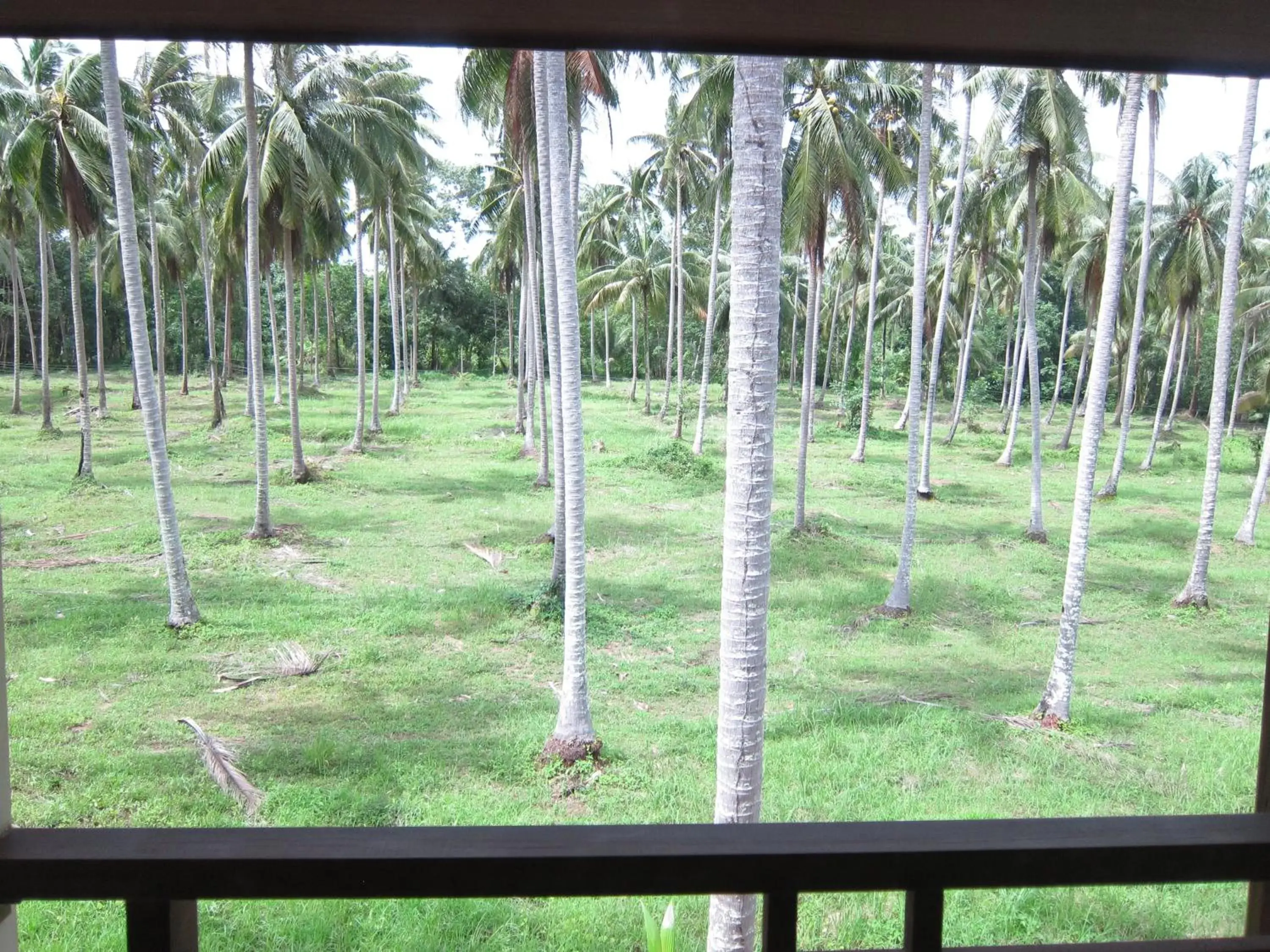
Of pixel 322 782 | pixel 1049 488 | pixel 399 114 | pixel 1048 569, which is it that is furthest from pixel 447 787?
pixel 1049 488

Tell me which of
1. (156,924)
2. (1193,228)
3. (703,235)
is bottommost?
(156,924)

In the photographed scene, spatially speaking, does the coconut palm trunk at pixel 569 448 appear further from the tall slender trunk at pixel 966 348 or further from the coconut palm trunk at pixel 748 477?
the tall slender trunk at pixel 966 348

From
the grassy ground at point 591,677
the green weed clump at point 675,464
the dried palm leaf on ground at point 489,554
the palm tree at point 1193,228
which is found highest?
the palm tree at point 1193,228

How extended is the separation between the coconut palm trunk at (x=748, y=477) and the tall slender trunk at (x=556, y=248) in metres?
2.49

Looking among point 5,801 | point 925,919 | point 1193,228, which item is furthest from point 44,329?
point 1193,228

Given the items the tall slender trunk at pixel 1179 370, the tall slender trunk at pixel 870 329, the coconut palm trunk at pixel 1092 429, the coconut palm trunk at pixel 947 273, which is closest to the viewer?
the coconut palm trunk at pixel 1092 429

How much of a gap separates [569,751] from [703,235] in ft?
86.6

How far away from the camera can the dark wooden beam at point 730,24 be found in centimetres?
91

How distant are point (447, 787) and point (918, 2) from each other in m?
6.86

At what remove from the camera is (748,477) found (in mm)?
4461

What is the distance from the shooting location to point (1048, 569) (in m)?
14.0

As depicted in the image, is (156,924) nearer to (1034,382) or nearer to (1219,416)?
(1219,416)

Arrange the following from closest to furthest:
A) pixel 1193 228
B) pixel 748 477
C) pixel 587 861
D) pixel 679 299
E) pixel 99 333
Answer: pixel 587 861
pixel 748 477
pixel 1193 228
pixel 679 299
pixel 99 333

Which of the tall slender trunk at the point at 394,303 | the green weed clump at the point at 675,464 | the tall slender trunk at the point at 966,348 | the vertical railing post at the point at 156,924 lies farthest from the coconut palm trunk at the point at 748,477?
the tall slender trunk at the point at 966,348
